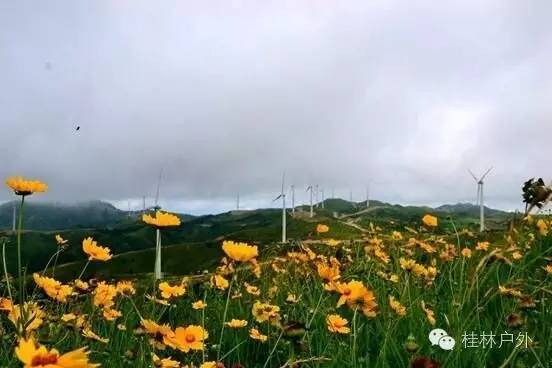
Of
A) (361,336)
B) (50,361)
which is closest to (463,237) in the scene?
(361,336)

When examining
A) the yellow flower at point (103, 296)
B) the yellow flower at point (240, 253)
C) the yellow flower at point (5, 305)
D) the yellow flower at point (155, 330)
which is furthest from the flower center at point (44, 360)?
the yellow flower at point (103, 296)

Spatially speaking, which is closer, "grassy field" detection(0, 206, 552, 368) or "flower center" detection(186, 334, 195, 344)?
"flower center" detection(186, 334, 195, 344)

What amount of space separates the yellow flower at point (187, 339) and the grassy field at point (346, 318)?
0.08 metres

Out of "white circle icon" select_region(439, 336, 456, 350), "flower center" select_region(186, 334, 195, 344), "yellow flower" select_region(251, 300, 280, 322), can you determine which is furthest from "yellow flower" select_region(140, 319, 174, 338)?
"white circle icon" select_region(439, 336, 456, 350)

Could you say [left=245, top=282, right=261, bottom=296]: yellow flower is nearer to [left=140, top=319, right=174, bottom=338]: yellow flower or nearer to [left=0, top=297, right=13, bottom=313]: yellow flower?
[left=0, top=297, right=13, bottom=313]: yellow flower

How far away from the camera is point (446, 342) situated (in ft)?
11.4

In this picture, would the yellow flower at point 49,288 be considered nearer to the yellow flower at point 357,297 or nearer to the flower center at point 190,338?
the flower center at point 190,338

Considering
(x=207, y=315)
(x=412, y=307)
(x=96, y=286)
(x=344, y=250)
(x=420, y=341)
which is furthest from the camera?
(x=344, y=250)

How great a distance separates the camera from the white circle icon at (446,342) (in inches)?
133

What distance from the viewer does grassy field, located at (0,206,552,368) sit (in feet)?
13.4

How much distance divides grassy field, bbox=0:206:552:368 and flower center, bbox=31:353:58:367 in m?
1.22

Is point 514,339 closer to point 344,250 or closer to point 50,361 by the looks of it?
point 50,361

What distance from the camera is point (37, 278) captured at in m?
4.11

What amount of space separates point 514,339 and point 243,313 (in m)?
2.95
